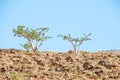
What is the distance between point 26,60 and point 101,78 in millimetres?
6809

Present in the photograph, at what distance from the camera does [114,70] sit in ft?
105

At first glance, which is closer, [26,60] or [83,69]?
[83,69]

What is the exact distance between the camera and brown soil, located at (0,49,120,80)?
97.9 feet

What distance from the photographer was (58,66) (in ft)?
109

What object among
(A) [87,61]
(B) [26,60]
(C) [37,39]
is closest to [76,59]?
(A) [87,61]

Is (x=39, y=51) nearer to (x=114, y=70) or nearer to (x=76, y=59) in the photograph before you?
(x=76, y=59)

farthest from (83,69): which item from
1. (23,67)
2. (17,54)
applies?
(17,54)

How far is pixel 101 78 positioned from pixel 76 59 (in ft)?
18.5

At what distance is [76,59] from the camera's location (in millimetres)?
35188

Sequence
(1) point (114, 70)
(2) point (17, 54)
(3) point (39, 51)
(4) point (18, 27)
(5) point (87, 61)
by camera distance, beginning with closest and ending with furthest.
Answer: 1. (1) point (114, 70)
2. (5) point (87, 61)
3. (2) point (17, 54)
4. (3) point (39, 51)
5. (4) point (18, 27)

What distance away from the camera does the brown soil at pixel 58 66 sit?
29.8 m

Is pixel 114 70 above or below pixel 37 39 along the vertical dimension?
below

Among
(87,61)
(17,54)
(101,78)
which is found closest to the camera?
(101,78)

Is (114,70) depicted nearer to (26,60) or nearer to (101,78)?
(101,78)
